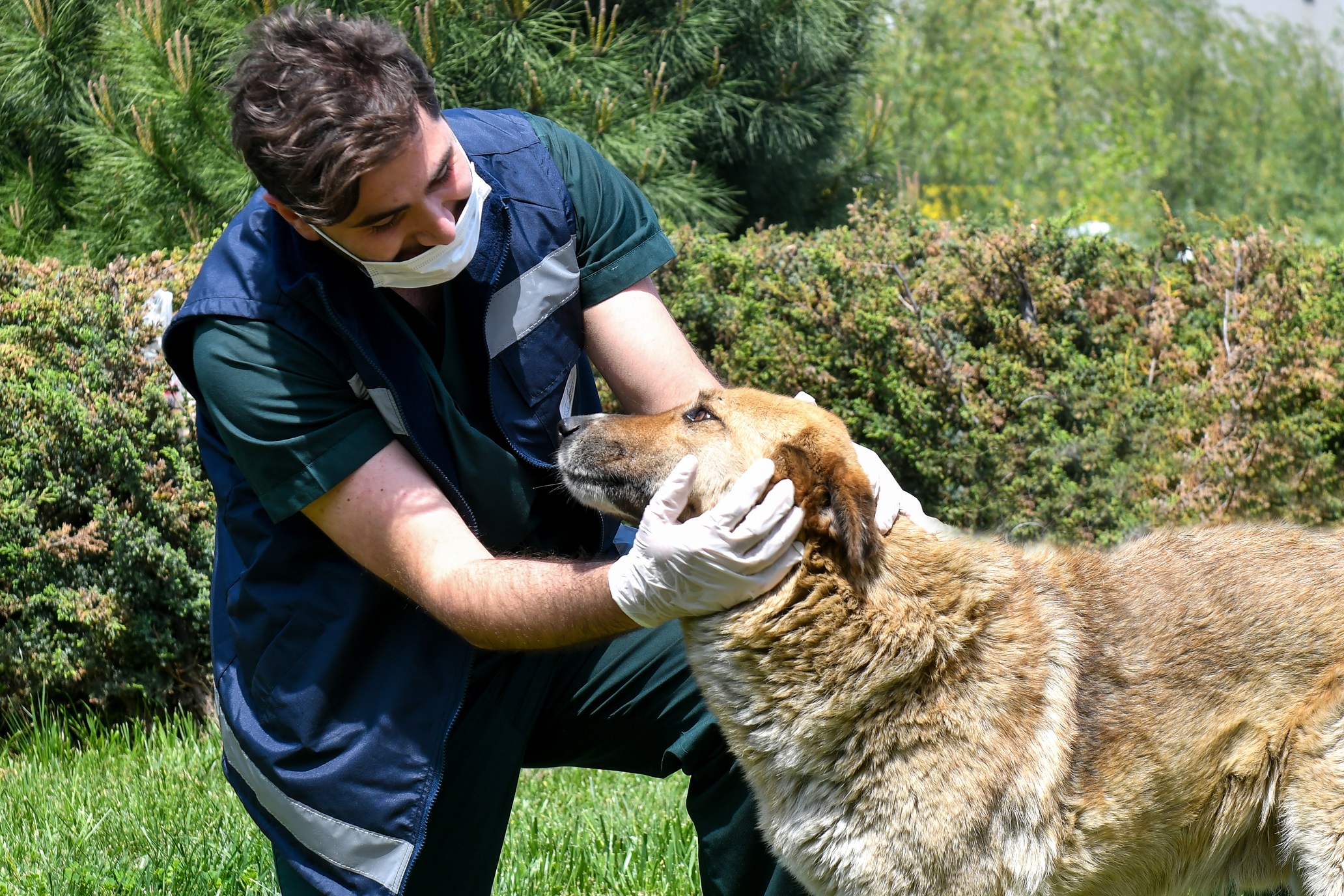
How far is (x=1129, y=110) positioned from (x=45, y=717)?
15.5m

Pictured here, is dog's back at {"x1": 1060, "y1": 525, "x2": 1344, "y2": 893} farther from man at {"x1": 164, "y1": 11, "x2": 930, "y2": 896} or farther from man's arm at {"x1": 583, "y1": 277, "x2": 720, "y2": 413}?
man's arm at {"x1": 583, "y1": 277, "x2": 720, "y2": 413}

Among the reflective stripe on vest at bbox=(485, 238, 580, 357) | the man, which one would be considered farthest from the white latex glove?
the reflective stripe on vest at bbox=(485, 238, 580, 357)

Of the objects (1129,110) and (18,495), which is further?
(1129,110)

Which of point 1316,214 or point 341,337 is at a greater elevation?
point 341,337

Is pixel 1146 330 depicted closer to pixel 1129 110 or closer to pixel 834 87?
pixel 834 87

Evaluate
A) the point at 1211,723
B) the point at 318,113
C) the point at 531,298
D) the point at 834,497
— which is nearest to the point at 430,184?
the point at 318,113

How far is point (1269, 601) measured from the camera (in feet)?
9.36

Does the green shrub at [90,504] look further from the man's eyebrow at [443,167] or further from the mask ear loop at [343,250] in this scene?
the man's eyebrow at [443,167]

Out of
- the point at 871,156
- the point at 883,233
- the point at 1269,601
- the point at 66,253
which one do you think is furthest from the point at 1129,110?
the point at 1269,601

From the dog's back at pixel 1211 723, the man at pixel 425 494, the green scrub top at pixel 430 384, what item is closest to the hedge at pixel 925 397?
the dog's back at pixel 1211 723

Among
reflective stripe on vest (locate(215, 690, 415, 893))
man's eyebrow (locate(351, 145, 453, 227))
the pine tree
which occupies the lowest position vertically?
the pine tree

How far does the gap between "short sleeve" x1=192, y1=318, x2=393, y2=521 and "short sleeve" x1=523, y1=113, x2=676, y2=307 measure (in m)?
0.85

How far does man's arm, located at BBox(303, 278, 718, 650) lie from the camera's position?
110 inches

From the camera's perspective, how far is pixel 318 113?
2.63 meters
